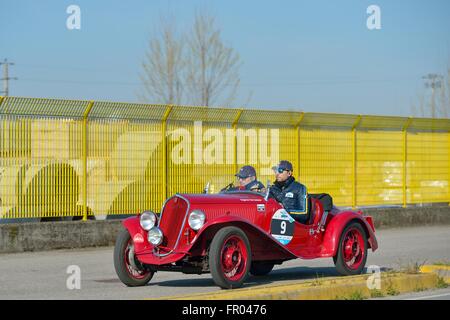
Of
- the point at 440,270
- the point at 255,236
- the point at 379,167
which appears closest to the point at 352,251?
the point at 440,270

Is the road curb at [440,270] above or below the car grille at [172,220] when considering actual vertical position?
below

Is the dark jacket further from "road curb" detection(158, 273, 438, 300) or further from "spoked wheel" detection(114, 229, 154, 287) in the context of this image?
"spoked wheel" detection(114, 229, 154, 287)

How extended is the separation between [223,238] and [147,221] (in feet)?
3.42

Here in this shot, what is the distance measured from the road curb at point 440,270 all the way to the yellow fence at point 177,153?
7487 millimetres

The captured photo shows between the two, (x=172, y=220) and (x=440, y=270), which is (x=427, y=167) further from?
(x=172, y=220)

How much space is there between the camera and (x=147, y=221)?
11.6 m

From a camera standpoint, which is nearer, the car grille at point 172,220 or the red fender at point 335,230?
the car grille at point 172,220

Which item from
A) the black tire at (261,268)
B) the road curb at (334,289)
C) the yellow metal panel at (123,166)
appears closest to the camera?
the road curb at (334,289)

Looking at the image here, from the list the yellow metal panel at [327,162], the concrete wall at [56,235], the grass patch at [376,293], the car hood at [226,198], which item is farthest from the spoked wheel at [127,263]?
the yellow metal panel at [327,162]

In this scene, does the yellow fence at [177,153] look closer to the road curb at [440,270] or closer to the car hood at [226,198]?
the car hood at [226,198]

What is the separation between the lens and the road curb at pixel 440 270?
12.5 meters

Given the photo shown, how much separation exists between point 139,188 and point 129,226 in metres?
7.63

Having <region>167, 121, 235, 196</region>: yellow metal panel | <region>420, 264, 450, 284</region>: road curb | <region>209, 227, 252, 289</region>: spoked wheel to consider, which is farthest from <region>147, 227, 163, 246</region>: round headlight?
<region>167, 121, 235, 196</region>: yellow metal panel

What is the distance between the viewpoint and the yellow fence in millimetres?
17484
